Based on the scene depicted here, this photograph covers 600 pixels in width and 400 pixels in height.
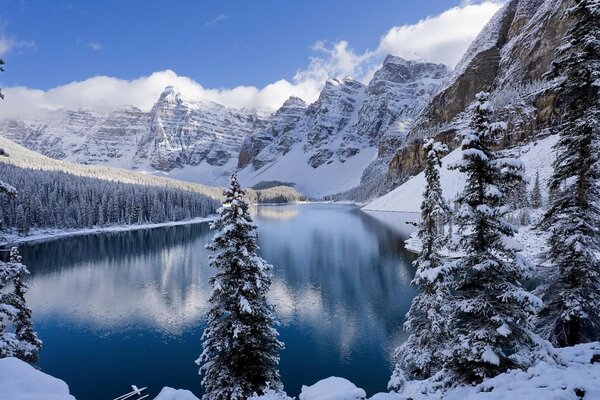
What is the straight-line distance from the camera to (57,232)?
105438 mm

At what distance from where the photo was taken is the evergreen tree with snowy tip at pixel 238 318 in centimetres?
1614

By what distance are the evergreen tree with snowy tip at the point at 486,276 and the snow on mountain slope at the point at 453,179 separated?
177 ft

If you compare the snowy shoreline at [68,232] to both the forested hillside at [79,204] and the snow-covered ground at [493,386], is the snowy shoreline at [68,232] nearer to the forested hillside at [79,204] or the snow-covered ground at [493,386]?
the forested hillside at [79,204]

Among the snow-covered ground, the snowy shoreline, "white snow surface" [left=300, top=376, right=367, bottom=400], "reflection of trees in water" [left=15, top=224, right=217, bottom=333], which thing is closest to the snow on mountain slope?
"reflection of trees in water" [left=15, top=224, right=217, bottom=333]

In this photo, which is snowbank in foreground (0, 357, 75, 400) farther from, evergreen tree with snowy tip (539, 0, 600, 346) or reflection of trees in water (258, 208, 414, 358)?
reflection of trees in water (258, 208, 414, 358)

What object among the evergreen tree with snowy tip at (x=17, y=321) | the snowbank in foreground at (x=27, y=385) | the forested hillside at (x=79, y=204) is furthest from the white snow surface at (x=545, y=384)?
the forested hillside at (x=79, y=204)

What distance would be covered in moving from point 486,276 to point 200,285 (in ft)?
147

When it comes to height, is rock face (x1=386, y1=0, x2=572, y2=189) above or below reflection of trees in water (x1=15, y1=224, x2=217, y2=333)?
above

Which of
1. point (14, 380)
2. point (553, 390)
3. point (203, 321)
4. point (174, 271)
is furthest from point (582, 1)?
point (174, 271)

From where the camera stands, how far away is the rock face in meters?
127

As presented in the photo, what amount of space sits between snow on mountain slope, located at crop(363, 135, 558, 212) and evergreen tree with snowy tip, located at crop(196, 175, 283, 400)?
52988 mm

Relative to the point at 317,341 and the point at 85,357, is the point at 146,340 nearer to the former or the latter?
the point at 85,357

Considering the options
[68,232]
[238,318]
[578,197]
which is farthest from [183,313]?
[68,232]

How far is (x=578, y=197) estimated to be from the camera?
13.6m
